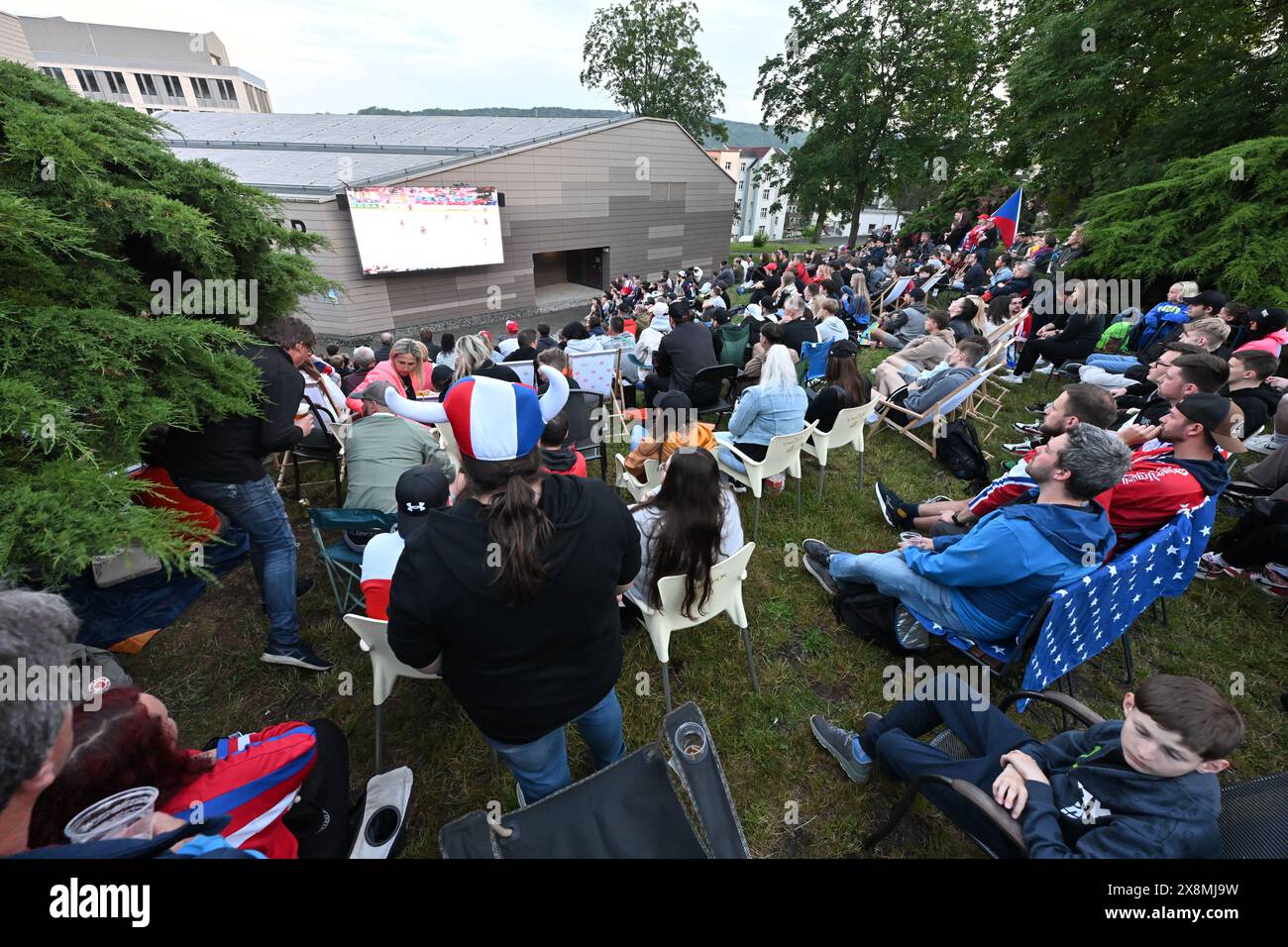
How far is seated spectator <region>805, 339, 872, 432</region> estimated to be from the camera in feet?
15.2

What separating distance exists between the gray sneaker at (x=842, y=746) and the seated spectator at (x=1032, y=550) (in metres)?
0.88

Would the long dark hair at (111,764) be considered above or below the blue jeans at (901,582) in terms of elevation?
above

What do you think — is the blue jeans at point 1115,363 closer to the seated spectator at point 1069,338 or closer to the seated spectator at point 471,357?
the seated spectator at point 1069,338

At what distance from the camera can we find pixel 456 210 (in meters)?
17.2

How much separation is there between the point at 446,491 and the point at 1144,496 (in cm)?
401

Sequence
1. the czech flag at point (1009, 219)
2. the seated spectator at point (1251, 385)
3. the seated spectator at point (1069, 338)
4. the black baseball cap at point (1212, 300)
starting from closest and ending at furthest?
the seated spectator at point (1251, 385)
the black baseball cap at point (1212, 300)
the seated spectator at point (1069, 338)
the czech flag at point (1009, 219)

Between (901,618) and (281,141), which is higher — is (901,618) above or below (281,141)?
below

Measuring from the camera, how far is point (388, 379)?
465 centimetres

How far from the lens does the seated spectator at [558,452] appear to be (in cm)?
302

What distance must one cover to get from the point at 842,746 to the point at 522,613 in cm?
202

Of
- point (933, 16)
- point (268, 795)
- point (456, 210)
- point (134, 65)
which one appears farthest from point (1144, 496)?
point (134, 65)

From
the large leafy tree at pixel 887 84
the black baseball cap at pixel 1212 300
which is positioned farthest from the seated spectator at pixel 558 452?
the large leafy tree at pixel 887 84

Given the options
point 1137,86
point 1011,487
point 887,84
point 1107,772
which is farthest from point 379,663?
point 887,84
